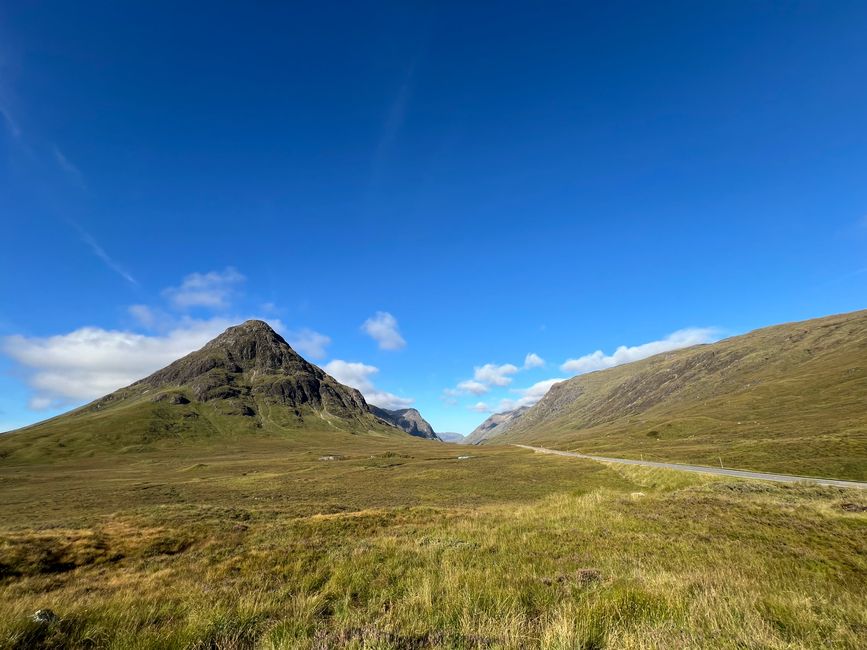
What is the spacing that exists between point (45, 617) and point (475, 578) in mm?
7785

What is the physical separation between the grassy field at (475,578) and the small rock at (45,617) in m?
0.17

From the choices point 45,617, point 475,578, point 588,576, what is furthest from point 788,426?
point 45,617

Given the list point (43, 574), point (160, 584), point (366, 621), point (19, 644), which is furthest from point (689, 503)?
point (43, 574)

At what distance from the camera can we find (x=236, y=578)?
1023cm

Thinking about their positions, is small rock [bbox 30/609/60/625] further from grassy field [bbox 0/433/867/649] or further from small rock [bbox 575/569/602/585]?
small rock [bbox 575/569/602/585]

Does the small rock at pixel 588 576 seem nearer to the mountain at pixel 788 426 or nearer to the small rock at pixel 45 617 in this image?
the small rock at pixel 45 617

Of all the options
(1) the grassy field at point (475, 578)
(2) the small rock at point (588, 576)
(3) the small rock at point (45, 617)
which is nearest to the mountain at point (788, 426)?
(1) the grassy field at point (475, 578)

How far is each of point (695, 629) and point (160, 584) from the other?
12.0 meters

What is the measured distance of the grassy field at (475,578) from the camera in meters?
5.54

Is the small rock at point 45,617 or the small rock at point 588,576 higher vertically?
the small rock at point 45,617

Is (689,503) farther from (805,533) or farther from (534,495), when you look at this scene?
(534,495)

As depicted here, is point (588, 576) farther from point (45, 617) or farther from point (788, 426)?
point (788, 426)

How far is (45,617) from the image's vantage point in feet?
20.5

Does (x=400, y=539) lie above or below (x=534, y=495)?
above
